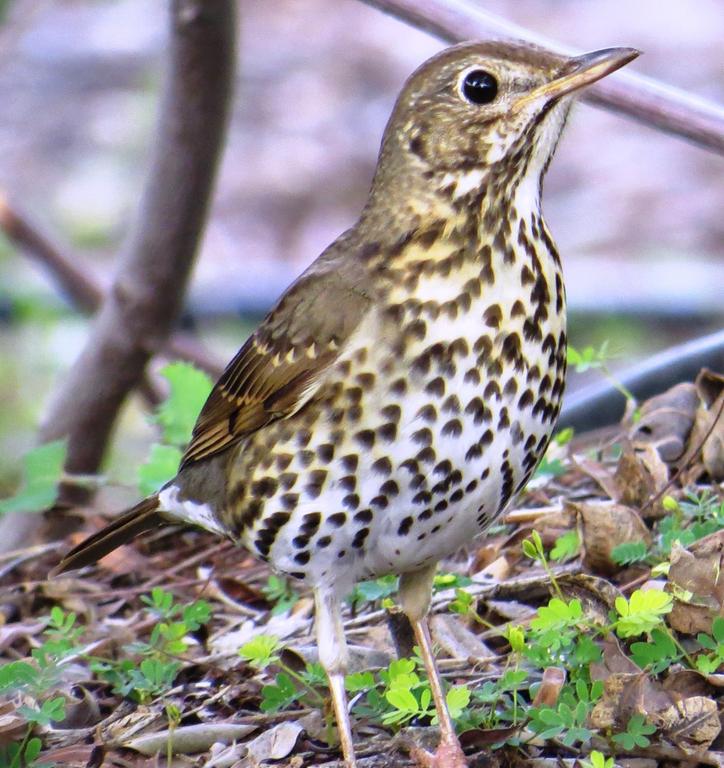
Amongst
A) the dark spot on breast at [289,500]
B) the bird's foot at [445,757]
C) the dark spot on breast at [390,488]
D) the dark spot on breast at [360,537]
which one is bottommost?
the bird's foot at [445,757]

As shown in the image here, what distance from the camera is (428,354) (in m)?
3.07

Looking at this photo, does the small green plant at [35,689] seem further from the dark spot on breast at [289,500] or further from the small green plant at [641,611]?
the small green plant at [641,611]

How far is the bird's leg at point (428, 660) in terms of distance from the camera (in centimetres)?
304

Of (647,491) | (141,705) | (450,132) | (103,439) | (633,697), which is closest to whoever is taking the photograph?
(633,697)

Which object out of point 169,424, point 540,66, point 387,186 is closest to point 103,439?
point 169,424

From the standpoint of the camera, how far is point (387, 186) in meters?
3.30

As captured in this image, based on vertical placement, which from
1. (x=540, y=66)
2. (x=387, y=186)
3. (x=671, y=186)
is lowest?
(x=671, y=186)

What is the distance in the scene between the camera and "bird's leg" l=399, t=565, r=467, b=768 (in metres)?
3.04

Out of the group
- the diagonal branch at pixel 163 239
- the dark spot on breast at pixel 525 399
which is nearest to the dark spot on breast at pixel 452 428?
the dark spot on breast at pixel 525 399

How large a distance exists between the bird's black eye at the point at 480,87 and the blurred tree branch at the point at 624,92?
7.3 inches

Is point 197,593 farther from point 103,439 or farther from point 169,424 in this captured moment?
point 103,439

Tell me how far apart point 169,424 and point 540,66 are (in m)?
1.94

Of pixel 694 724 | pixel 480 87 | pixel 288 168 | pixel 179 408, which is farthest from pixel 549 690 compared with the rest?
pixel 288 168

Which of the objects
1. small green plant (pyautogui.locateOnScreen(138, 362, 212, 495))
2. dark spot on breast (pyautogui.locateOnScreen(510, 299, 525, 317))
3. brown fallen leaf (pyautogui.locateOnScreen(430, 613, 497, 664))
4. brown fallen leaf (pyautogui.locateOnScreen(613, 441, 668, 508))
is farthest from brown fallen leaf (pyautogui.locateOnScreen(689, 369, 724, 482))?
small green plant (pyautogui.locateOnScreen(138, 362, 212, 495))
